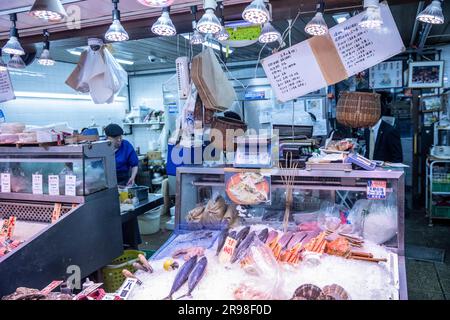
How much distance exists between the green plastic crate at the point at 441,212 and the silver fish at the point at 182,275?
553cm

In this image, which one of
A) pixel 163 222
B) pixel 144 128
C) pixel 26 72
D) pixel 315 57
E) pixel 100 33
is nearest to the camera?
pixel 315 57

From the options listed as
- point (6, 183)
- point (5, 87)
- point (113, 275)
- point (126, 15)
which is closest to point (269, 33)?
point (126, 15)

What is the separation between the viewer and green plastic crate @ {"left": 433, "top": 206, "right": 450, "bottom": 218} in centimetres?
584

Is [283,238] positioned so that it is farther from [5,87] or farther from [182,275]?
[5,87]

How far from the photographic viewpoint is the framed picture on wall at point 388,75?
6.94 meters

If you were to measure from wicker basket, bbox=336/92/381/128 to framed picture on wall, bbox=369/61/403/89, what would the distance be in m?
4.63

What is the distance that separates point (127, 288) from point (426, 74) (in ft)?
22.8

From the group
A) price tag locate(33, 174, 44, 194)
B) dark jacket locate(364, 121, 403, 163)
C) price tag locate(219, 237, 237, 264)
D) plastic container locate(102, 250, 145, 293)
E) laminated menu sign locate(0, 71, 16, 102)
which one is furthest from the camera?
dark jacket locate(364, 121, 403, 163)

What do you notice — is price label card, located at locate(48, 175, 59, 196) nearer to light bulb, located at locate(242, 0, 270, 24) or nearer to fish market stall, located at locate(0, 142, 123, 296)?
fish market stall, located at locate(0, 142, 123, 296)

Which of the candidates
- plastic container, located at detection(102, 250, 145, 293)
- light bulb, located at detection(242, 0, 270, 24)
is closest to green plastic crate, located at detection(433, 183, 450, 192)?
light bulb, located at detection(242, 0, 270, 24)

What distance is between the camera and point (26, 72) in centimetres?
734

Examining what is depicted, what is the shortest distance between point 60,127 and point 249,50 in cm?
541
